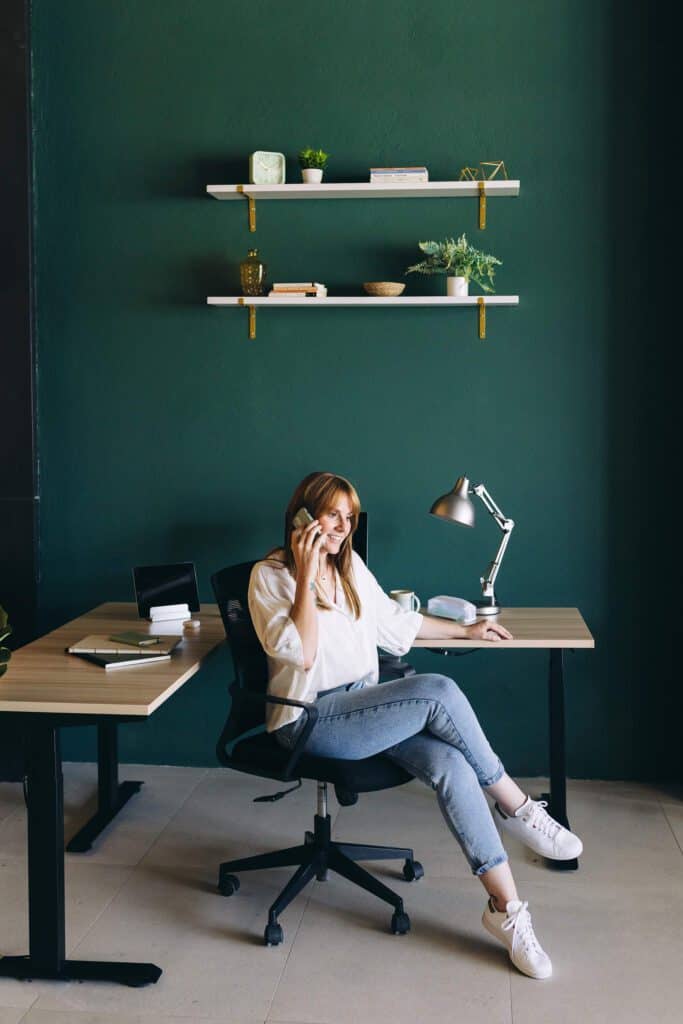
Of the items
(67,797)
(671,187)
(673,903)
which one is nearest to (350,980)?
(673,903)

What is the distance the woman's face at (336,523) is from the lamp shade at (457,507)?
0.60m

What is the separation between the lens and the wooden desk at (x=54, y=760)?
2686mm

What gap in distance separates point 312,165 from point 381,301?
1.80ft

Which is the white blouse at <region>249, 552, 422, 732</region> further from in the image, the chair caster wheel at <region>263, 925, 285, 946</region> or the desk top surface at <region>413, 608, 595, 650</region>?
the chair caster wheel at <region>263, 925, 285, 946</region>

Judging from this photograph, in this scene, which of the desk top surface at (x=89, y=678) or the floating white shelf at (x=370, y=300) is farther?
the floating white shelf at (x=370, y=300)

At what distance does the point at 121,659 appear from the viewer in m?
3.14

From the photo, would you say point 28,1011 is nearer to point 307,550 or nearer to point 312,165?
point 307,550

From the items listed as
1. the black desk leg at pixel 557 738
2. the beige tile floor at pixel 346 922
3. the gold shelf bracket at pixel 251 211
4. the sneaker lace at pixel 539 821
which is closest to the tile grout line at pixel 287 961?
the beige tile floor at pixel 346 922

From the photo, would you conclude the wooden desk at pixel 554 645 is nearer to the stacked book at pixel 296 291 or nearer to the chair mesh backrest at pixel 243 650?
the chair mesh backrest at pixel 243 650

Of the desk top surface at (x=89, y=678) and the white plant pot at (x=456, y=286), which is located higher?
the white plant pot at (x=456, y=286)

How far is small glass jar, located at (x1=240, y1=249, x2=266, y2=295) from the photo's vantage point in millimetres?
4016

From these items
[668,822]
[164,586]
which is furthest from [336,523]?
[668,822]

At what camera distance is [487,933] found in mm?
3029

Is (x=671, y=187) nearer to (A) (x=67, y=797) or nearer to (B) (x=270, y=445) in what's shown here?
(B) (x=270, y=445)
